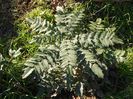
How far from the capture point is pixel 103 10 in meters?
4.26

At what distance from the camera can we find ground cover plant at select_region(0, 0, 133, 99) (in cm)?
327

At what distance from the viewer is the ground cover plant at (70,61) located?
10.7 feet

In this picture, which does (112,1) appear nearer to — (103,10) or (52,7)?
(103,10)

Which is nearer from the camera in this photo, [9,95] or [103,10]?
[9,95]

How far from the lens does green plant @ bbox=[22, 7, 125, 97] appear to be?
10.6 ft

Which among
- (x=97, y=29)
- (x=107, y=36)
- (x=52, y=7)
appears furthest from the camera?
(x=52, y=7)

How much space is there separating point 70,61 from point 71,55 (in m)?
0.06

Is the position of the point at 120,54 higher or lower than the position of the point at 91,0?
lower

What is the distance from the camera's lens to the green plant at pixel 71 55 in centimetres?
323

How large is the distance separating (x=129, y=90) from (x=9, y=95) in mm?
1195

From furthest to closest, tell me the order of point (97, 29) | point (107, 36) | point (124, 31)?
point (124, 31)
point (97, 29)
point (107, 36)

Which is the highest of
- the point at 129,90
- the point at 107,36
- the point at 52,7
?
the point at 52,7

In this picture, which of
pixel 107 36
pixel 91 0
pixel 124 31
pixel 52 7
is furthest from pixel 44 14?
pixel 107 36

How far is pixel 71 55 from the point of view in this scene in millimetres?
3191
